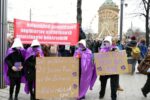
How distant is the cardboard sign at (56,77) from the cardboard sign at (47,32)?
36.9 inches

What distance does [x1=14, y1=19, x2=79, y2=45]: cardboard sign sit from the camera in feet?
36.3

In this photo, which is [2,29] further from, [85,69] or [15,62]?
[85,69]

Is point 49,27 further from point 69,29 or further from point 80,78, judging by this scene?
point 80,78

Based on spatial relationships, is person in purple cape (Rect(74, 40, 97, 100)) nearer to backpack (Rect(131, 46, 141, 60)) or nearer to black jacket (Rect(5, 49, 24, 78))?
black jacket (Rect(5, 49, 24, 78))

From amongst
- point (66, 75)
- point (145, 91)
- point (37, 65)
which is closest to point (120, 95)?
point (145, 91)

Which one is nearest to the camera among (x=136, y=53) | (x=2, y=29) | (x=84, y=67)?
(x=84, y=67)

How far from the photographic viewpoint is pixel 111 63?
10.7 meters

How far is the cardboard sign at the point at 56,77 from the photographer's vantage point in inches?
395

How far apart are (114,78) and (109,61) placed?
464 mm

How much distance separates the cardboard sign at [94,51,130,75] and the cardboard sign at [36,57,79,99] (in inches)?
25.7

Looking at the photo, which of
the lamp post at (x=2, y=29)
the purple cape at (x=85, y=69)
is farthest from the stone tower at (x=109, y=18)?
the purple cape at (x=85, y=69)

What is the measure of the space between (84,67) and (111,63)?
692 millimetres

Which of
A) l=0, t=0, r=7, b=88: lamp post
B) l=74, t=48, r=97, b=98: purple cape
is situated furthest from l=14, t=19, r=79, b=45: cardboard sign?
l=0, t=0, r=7, b=88: lamp post

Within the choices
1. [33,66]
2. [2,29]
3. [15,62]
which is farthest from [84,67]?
[2,29]
